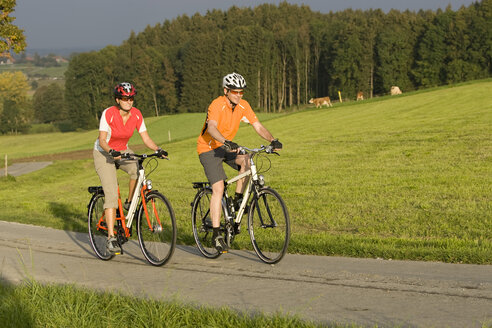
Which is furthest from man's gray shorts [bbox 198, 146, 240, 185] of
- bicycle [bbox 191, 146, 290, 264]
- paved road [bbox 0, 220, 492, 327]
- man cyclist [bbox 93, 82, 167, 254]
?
paved road [bbox 0, 220, 492, 327]

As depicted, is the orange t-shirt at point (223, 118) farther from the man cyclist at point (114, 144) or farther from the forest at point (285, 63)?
the forest at point (285, 63)

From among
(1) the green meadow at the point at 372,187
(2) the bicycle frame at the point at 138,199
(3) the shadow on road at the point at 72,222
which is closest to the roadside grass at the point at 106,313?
(2) the bicycle frame at the point at 138,199

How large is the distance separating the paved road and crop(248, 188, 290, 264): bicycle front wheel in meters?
0.16

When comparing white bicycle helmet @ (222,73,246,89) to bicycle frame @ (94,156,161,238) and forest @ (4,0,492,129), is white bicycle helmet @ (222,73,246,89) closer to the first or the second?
bicycle frame @ (94,156,161,238)

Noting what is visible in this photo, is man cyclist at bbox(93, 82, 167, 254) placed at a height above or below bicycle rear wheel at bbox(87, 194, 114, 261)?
above

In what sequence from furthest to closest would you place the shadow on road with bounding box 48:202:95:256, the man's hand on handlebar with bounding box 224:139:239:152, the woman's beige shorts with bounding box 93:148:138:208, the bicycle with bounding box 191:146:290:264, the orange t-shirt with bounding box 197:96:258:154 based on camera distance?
the shadow on road with bounding box 48:202:95:256 → the woman's beige shorts with bounding box 93:148:138:208 → the orange t-shirt with bounding box 197:96:258:154 → the bicycle with bounding box 191:146:290:264 → the man's hand on handlebar with bounding box 224:139:239:152

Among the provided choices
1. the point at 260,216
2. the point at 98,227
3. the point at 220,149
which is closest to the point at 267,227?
the point at 260,216

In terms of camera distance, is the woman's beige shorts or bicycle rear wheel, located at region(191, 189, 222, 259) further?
the woman's beige shorts

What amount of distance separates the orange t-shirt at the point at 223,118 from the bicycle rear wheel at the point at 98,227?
1.94 meters

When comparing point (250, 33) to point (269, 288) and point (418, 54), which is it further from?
point (269, 288)

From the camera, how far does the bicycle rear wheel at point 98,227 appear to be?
867 centimetres

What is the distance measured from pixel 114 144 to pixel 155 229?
4.32ft

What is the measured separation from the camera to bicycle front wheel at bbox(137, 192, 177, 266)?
7.65 meters

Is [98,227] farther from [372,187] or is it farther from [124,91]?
[372,187]
